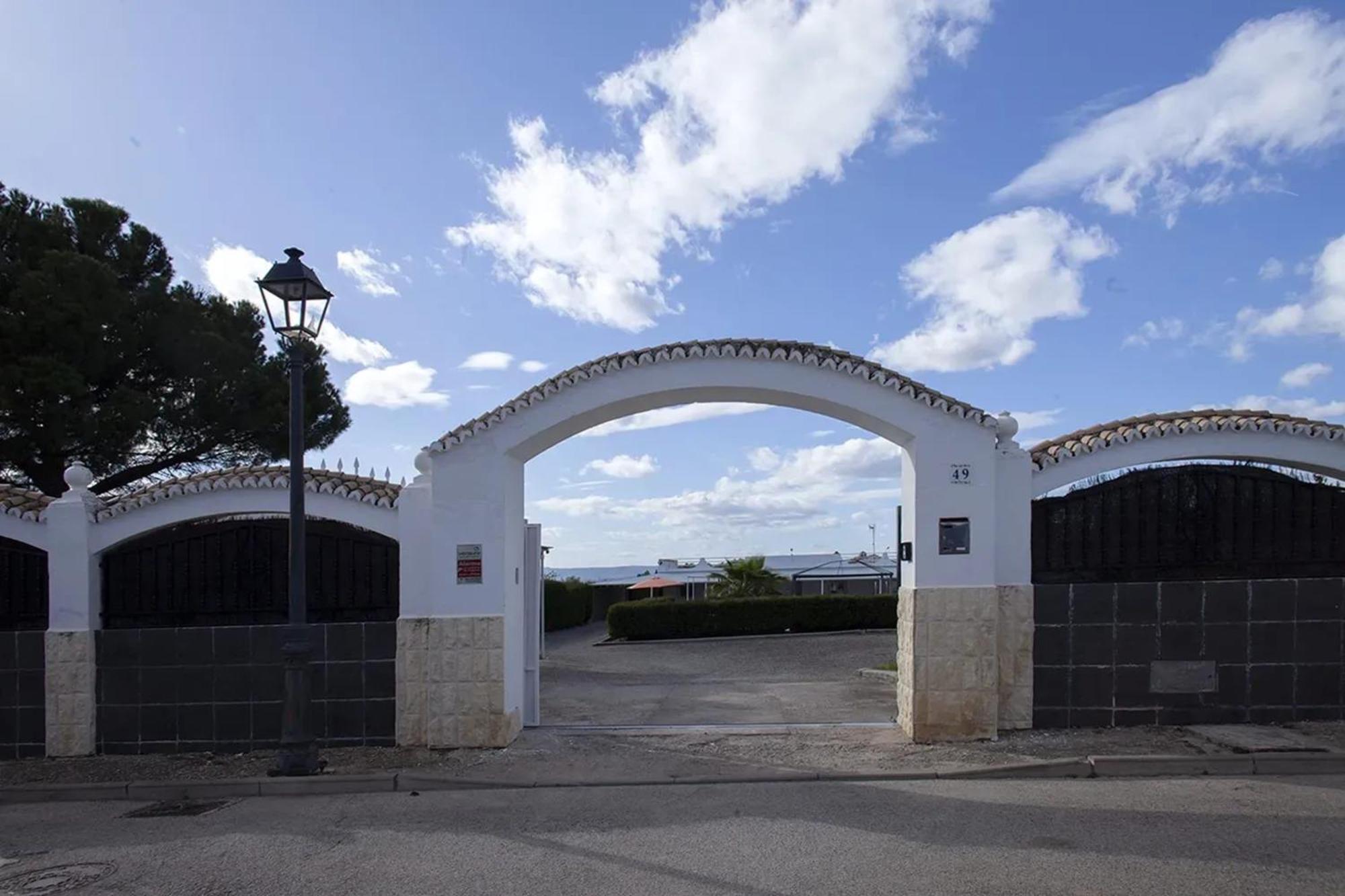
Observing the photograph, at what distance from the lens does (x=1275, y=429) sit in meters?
8.45

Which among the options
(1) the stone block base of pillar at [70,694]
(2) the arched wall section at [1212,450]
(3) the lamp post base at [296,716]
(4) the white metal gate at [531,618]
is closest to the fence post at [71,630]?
(1) the stone block base of pillar at [70,694]

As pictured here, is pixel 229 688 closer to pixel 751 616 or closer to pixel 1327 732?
pixel 1327 732

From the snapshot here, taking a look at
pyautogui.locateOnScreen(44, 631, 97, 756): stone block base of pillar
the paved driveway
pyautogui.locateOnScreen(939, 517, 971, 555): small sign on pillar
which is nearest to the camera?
pyautogui.locateOnScreen(939, 517, 971, 555): small sign on pillar

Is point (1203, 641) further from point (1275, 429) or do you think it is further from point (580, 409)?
point (580, 409)

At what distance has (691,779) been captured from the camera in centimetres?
757

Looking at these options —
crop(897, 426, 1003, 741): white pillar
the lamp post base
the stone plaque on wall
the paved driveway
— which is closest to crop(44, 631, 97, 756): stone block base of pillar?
the lamp post base

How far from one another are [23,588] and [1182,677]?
36.7ft

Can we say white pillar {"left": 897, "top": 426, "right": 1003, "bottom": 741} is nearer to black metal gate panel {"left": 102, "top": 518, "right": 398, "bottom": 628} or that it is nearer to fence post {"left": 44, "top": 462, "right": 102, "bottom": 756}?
black metal gate panel {"left": 102, "top": 518, "right": 398, "bottom": 628}

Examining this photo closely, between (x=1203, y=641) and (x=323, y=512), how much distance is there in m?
8.25

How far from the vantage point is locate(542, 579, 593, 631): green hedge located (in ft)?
89.0

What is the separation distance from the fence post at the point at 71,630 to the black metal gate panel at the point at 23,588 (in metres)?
0.21

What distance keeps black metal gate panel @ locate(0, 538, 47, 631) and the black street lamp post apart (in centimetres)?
318

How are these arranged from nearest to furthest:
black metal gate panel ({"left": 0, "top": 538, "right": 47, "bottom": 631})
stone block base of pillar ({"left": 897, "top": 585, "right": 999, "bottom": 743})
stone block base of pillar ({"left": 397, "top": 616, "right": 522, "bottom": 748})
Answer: stone block base of pillar ({"left": 897, "top": 585, "right": 999, "bottom": 743}), stone block base of pillar ({"left": 397, "top": 616, "right": 522, "bottom": 748}), black metal gate panel ({"left": 0, "top": 538, "right": 47, "bottom": 631})

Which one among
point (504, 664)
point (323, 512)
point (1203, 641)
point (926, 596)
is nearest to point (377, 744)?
point (504, 664)
